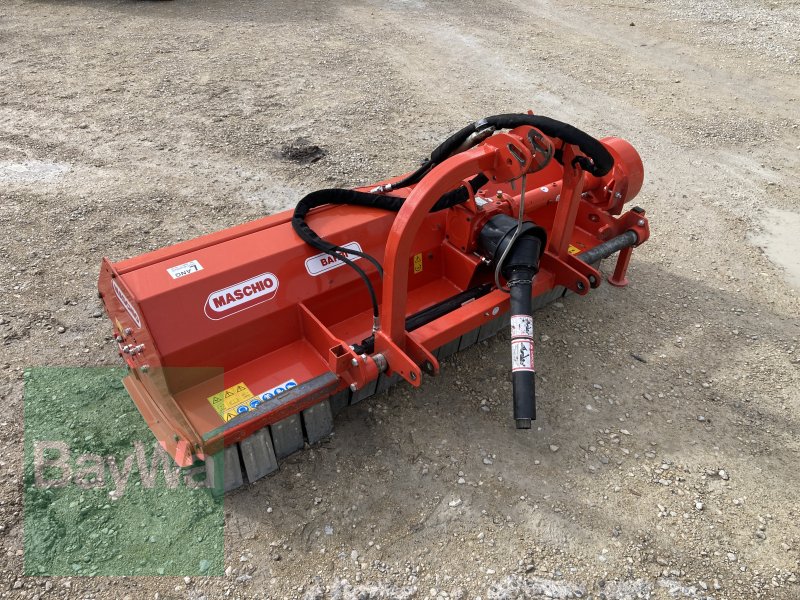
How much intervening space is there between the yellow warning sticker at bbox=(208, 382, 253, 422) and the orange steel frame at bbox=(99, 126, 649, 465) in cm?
3

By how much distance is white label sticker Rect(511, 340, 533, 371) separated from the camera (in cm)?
275

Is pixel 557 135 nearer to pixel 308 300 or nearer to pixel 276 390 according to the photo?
pixel 308 300

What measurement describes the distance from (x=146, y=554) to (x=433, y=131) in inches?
212

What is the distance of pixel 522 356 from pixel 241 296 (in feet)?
4.73

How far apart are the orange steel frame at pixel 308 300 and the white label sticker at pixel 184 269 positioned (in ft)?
0.10

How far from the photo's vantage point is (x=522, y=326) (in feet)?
9.45

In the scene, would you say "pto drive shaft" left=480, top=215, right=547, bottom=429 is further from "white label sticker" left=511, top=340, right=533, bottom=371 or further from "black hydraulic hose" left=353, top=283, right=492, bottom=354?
"black hydraulic hose" left=353, top=283, right=492, bottom=354

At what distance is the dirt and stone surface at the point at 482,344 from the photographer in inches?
111

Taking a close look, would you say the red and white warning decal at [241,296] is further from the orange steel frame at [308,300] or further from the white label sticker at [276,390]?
the white label sticker at [276,390]

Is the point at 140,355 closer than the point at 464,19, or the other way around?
the point at 140,355

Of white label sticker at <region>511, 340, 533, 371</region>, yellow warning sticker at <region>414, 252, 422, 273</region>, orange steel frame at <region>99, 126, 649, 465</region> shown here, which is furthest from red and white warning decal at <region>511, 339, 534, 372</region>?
yellow warning sticker at <region>414, 252, 422, 273</region>

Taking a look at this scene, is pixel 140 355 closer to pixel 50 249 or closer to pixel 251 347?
pixel 251 347

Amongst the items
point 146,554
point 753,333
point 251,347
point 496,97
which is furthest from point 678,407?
point 496,97

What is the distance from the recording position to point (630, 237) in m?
4.13
